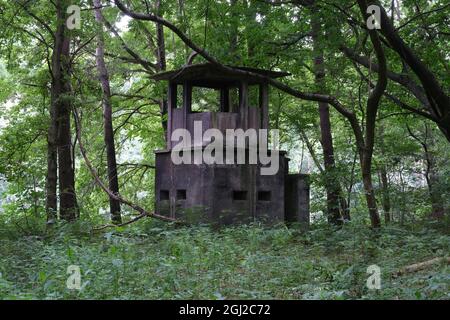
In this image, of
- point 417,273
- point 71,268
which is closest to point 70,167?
point 71,268

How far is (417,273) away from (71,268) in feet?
15.6

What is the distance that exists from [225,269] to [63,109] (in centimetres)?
853

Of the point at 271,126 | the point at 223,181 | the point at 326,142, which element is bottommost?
the point at 223,181

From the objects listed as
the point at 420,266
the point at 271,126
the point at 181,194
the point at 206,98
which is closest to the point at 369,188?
the point at 420,266

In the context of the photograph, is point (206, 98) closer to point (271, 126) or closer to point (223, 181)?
point (271, 126)

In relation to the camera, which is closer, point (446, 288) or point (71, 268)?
point (446, 288)

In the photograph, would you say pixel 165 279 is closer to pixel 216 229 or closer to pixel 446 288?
pixel 446 288

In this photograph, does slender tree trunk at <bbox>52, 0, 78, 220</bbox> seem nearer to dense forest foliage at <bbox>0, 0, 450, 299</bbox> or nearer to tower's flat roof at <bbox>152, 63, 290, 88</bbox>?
dense forest foliage at <bbox>0, 0, 450, 299</bbox>

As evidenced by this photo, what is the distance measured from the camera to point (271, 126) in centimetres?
2320

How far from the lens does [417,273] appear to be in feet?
26.8

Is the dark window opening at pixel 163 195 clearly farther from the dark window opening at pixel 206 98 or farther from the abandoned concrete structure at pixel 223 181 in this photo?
the dark window opening at pixel 206 98

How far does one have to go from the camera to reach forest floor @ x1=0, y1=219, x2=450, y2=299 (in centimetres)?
672

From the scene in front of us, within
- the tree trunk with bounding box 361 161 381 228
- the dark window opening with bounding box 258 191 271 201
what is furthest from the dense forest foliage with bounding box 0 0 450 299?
the dark window opening with bounding box 258 191 271 201

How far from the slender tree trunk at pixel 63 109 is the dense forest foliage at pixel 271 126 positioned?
4cm
